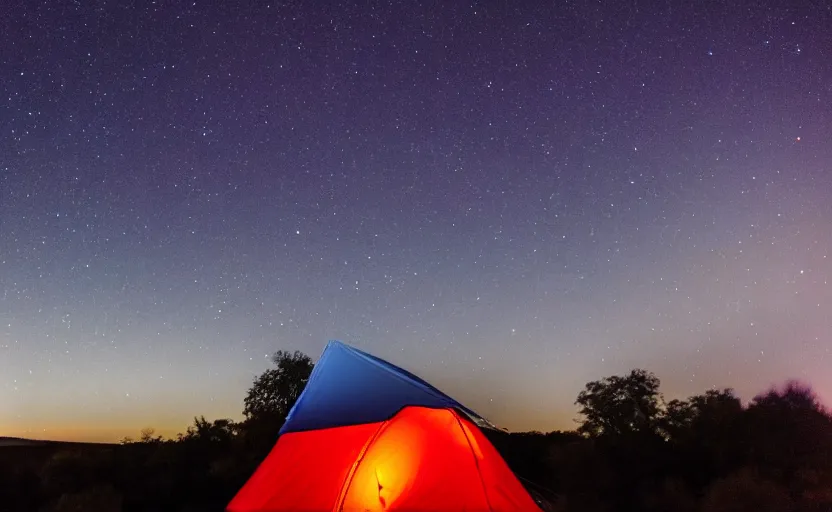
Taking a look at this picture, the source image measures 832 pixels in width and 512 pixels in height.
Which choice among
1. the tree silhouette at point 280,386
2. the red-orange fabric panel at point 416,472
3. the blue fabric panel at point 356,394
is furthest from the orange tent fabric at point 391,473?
the tree silhouette at point 280,386

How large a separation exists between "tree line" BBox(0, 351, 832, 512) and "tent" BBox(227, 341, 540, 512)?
2.25m

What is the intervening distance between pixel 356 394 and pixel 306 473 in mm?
1505

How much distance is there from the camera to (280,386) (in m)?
30.6

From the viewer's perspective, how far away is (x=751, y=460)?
14.4 metres

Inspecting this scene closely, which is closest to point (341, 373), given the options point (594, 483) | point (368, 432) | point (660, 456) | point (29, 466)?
point (368, 432)

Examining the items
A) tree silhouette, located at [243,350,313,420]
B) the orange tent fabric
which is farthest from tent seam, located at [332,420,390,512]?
tree silhouette, located at [243,350,313,420]

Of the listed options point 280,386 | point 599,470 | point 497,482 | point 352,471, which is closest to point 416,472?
point 352,471

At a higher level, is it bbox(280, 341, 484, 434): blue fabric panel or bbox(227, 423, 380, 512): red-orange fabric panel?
bbox(280, 341, 484, 434): blue fabric panel

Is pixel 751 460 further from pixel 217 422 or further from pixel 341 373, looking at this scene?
pixel 217 422

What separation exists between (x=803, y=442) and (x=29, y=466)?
63.8 feet

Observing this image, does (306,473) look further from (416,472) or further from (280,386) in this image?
(280,386)

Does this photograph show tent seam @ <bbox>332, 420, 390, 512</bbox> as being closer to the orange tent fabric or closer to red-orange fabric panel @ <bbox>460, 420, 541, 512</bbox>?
the orange tent fabric

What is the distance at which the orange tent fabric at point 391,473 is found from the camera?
9820 millimetres

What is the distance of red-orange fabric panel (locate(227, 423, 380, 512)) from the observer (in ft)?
32.7
